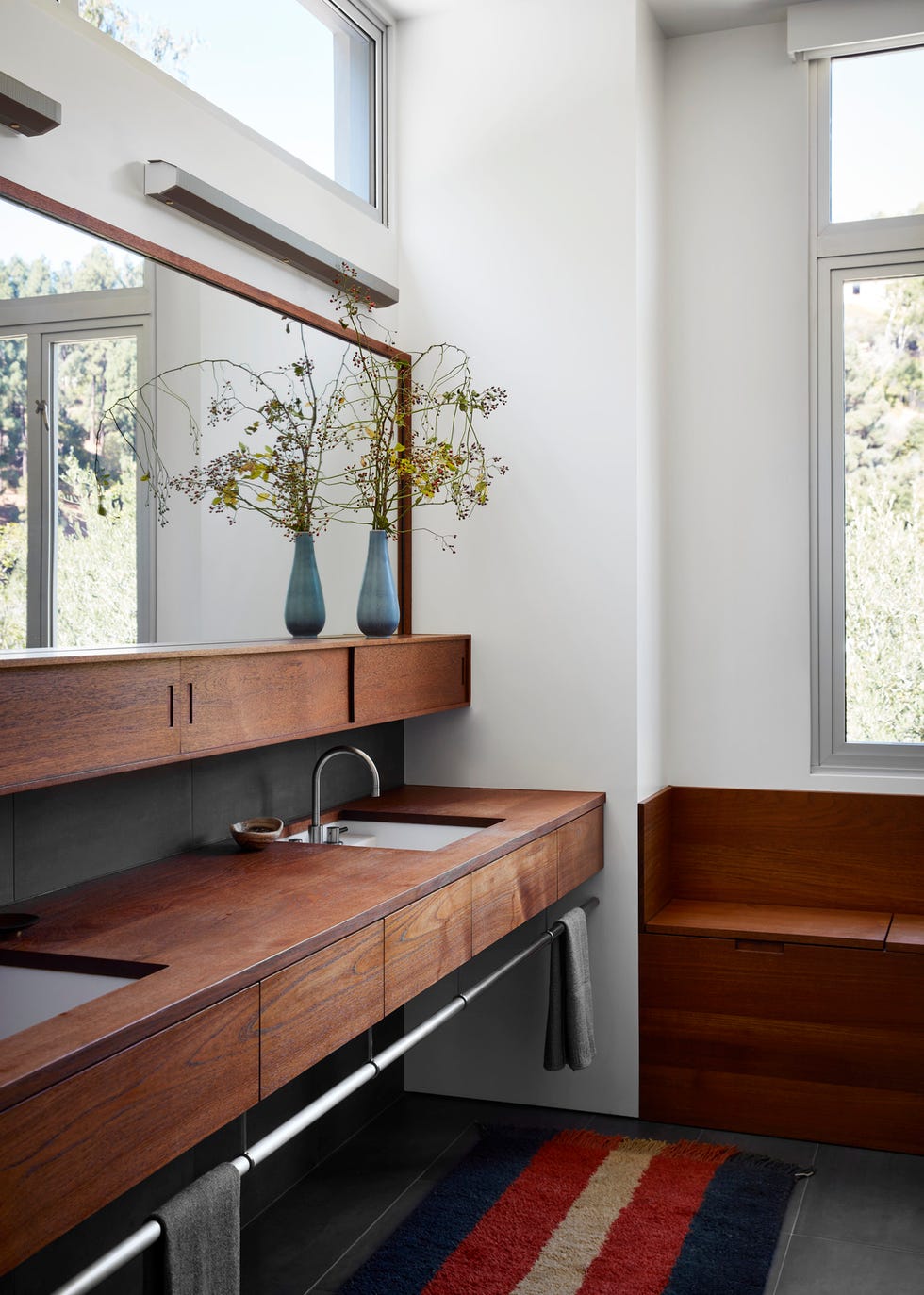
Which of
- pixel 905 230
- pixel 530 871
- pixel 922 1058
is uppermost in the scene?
pixel 905 230

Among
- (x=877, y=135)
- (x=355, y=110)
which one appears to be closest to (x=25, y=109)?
(x=355, y=110)

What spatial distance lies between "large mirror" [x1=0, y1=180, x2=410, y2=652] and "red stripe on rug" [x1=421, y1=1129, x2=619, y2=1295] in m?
1.36

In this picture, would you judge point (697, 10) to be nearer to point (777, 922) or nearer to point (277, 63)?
point (277, 63)

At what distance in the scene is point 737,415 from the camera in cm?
356

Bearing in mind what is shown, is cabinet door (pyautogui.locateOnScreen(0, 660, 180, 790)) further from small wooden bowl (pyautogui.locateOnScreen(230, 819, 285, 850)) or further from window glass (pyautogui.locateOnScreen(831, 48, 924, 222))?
window glass (pyautogui.locateOnScreen(831, 48, 924, 222))

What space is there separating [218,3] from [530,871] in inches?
79.2

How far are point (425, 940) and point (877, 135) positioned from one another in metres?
2.60

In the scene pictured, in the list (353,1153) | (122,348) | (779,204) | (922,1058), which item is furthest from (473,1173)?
(779,204)

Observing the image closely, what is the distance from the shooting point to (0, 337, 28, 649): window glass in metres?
1.99

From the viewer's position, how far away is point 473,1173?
2928mm

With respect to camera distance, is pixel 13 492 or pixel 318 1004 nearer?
pixel 318 1004

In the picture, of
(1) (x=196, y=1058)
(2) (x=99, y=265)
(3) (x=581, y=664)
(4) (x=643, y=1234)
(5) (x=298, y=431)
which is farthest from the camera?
(3) (x=581, y=664)

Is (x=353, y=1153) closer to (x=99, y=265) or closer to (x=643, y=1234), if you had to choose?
(x=643, y=1234)

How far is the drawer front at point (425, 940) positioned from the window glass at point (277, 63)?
171cm
